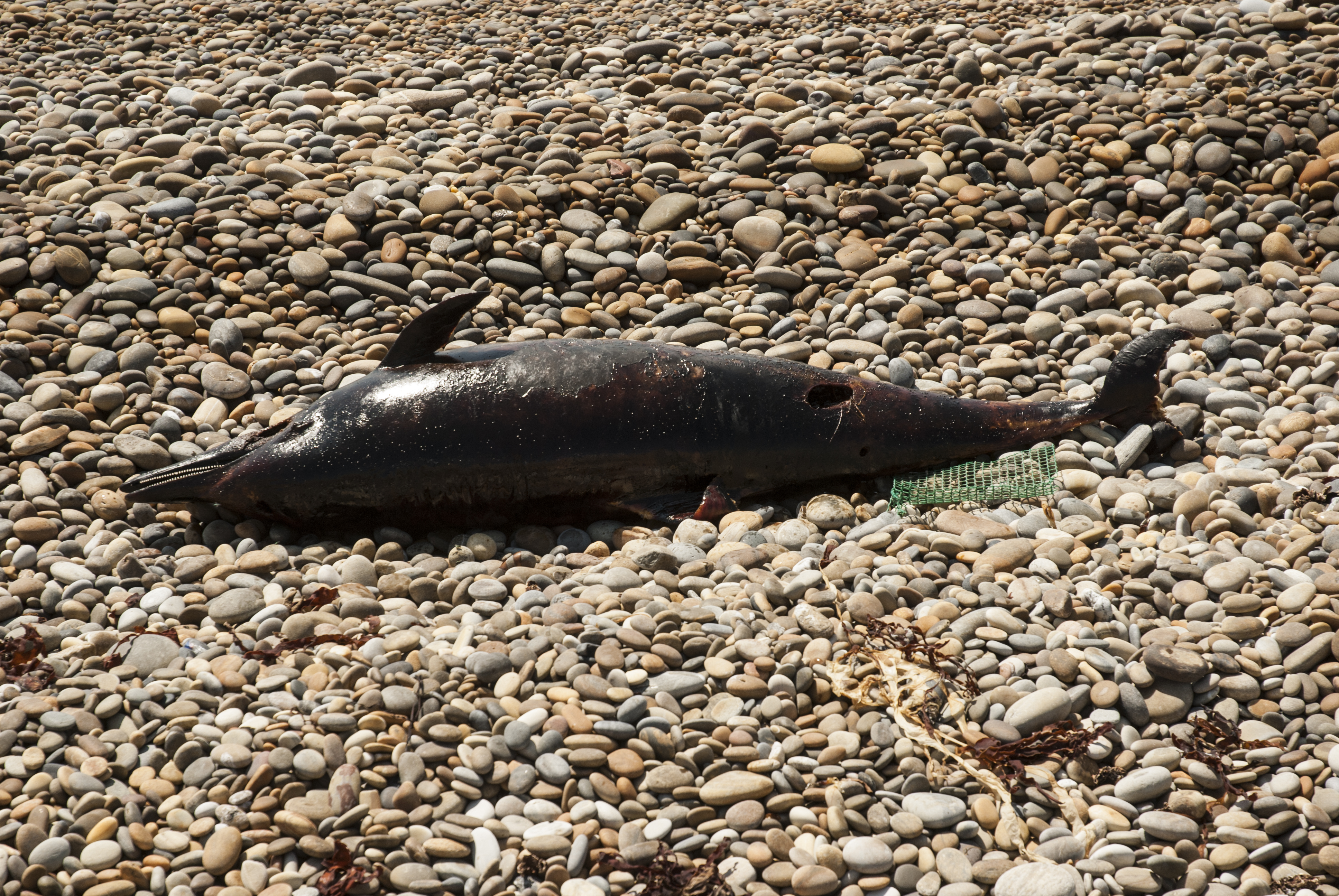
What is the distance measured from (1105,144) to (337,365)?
5038mm

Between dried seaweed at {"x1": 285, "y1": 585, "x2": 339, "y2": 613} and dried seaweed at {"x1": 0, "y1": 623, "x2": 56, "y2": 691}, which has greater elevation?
dried seaweed at {"x1": 0, "y1": 623, "x2": 56, "y2": 691}

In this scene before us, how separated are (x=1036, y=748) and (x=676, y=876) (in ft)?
4.12

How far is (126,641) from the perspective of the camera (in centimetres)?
424

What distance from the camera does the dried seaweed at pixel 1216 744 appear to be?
3674 mm

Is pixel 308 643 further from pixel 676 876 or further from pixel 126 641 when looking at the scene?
pixel 676 876

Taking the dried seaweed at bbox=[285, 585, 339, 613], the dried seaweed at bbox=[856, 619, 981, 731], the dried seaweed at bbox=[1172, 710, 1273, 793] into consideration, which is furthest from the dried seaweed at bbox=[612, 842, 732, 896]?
the dried seaweed at bbox=[285, 585, 339, 613]

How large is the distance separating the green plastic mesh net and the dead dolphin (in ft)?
0.26

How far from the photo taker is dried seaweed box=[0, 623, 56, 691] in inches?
157

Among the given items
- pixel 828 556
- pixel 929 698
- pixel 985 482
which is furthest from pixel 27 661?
pixel 985 482

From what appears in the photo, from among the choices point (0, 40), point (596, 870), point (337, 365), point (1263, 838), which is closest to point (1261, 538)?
point (1263, 838)

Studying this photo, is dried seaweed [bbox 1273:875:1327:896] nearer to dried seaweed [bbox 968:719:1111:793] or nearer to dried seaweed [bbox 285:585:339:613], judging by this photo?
dried seaweed [bbox 968:719:1111:793]

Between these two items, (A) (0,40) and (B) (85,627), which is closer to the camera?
(B) (85,627)

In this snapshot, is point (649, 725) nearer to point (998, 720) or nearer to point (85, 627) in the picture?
point (998, 720)

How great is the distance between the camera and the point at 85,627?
4.39 meters
